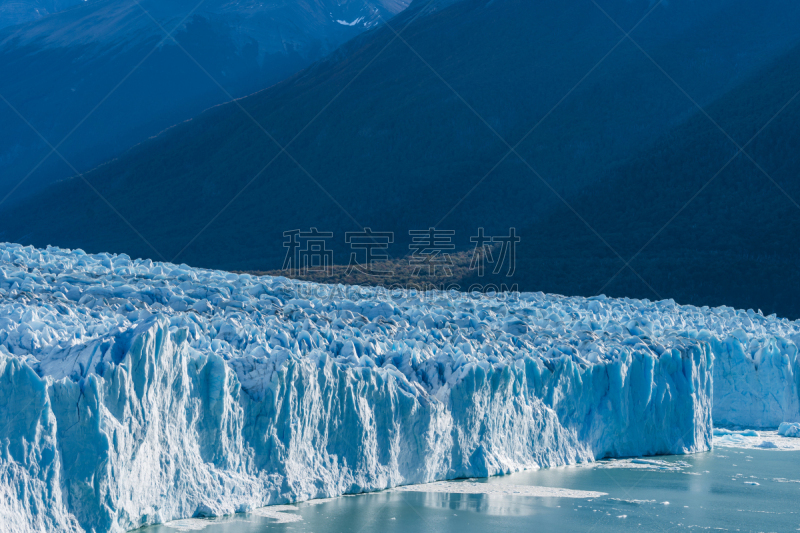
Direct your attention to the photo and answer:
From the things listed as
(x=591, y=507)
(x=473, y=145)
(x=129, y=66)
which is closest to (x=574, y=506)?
(x=591, y=507)

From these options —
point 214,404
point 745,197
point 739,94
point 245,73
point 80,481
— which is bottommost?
point 80,481

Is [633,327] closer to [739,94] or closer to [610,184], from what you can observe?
[610,184]

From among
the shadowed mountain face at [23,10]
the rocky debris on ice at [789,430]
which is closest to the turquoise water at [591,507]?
the rocky debris on ice at [789,430]

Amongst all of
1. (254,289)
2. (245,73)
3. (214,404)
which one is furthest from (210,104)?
(214,404)

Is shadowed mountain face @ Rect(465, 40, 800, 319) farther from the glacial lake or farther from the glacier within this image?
the glacial lake

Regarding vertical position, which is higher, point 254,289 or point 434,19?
point 434,19

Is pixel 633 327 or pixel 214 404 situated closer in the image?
pixel 214 404

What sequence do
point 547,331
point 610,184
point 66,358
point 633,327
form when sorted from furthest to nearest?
point 610,184 < point 633,327 < point 547,331 < point 66,358

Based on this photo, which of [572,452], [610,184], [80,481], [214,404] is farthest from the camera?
[610,184]
